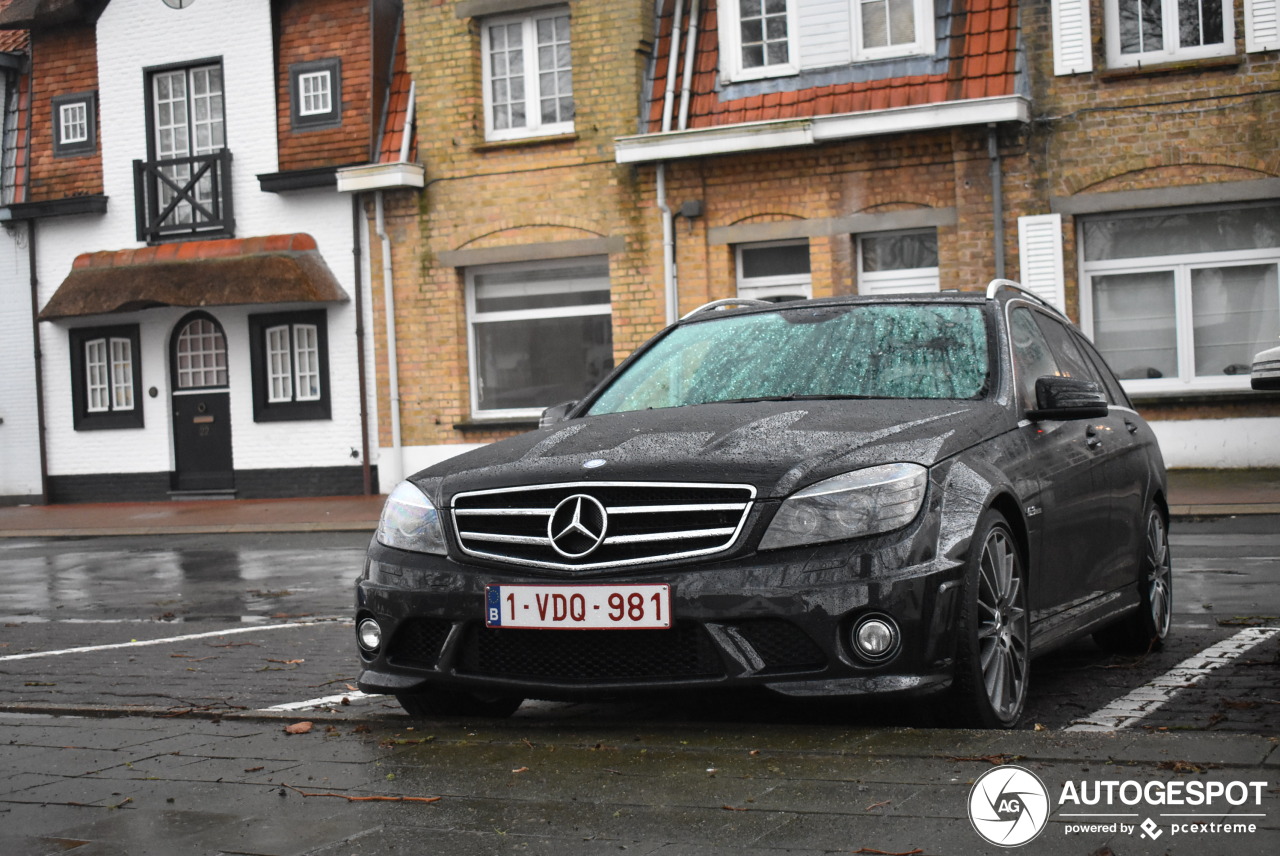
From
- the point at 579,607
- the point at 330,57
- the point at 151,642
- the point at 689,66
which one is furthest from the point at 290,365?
the point at 579,607

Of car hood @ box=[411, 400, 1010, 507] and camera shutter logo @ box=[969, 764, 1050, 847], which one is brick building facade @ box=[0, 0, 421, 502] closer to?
car hood @ box=[411, 400, 1010, 507]

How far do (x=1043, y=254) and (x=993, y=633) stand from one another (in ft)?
48.4

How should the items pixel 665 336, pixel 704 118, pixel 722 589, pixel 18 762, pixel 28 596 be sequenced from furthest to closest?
1. pixel 704 118
2. pixel 28 596
3. pixel 665 336
4. pixel 18 762
5. pixel 722 589

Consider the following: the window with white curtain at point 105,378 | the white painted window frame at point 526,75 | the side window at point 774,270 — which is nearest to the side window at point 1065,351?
the side window at point 774,270

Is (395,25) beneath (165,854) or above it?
above

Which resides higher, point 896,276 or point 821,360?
point 896,276

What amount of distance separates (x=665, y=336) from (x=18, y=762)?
3.13 meters

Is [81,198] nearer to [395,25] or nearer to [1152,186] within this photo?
[395,25]

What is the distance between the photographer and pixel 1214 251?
19141 millimetres

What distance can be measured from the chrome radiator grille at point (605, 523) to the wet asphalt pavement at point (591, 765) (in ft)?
1.89

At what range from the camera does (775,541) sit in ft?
16.8

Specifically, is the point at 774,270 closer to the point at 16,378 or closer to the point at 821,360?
the point at 16,378

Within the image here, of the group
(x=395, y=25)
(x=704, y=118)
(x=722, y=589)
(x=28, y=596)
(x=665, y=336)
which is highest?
(x=395, y=25)

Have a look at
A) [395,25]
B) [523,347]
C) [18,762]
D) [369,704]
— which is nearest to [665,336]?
[369,704]
